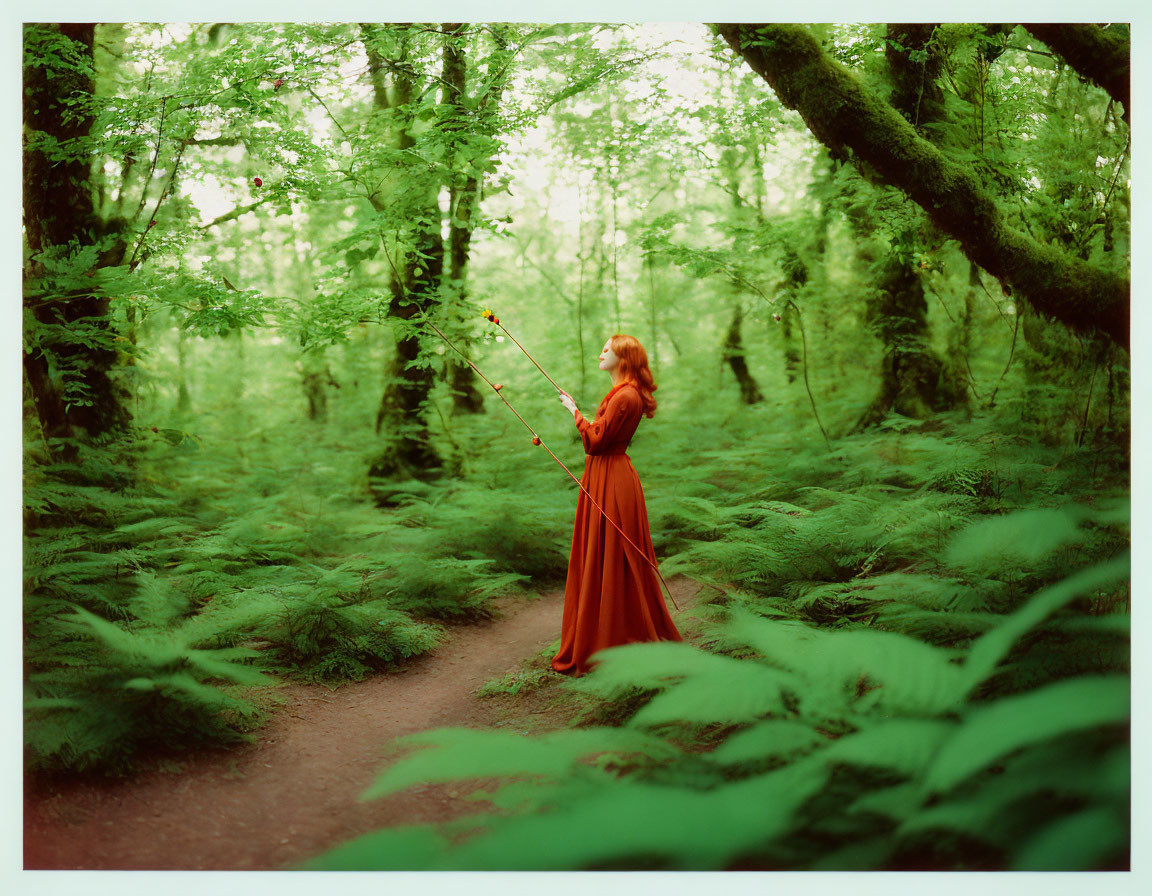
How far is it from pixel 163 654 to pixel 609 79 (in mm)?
4543

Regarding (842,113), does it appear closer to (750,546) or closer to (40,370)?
(750,546)

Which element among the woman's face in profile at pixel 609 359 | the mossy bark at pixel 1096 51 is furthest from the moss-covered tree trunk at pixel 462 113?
the mossy bark at pixel 1096 51

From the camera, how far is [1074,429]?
4039 millimetres

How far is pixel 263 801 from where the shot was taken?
262 centimetres

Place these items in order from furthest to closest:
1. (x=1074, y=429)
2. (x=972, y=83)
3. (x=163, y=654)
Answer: (x=972, y=83) < (x=1074, y=429) < (x=163, y=654)

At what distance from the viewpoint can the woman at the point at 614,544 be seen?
3.42 m

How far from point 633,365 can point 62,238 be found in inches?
145

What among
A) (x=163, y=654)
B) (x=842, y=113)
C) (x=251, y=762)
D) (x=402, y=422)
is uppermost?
(x=842, y=113)

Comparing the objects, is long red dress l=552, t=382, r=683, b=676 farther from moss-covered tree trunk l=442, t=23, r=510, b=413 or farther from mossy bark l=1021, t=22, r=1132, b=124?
mossy bark l=1021, t=22, r=1132, b=124

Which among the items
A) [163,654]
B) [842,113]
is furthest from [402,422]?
[842,113]

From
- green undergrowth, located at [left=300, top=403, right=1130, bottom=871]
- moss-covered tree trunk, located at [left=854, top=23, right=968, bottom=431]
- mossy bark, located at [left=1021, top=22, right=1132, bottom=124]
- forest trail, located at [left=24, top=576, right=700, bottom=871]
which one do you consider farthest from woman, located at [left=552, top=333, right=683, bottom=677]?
moss-covered tree trunk, located at [left=854, top=23, right=968, bottom=431]

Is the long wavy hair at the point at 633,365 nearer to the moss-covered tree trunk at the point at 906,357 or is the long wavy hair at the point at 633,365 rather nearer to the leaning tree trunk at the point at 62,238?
the leaning tree trunk at the point at 62,238

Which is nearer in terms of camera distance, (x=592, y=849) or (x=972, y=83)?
(x=592, y=849)

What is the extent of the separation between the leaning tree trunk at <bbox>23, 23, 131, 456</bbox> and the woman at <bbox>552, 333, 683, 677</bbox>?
288 centimetres
